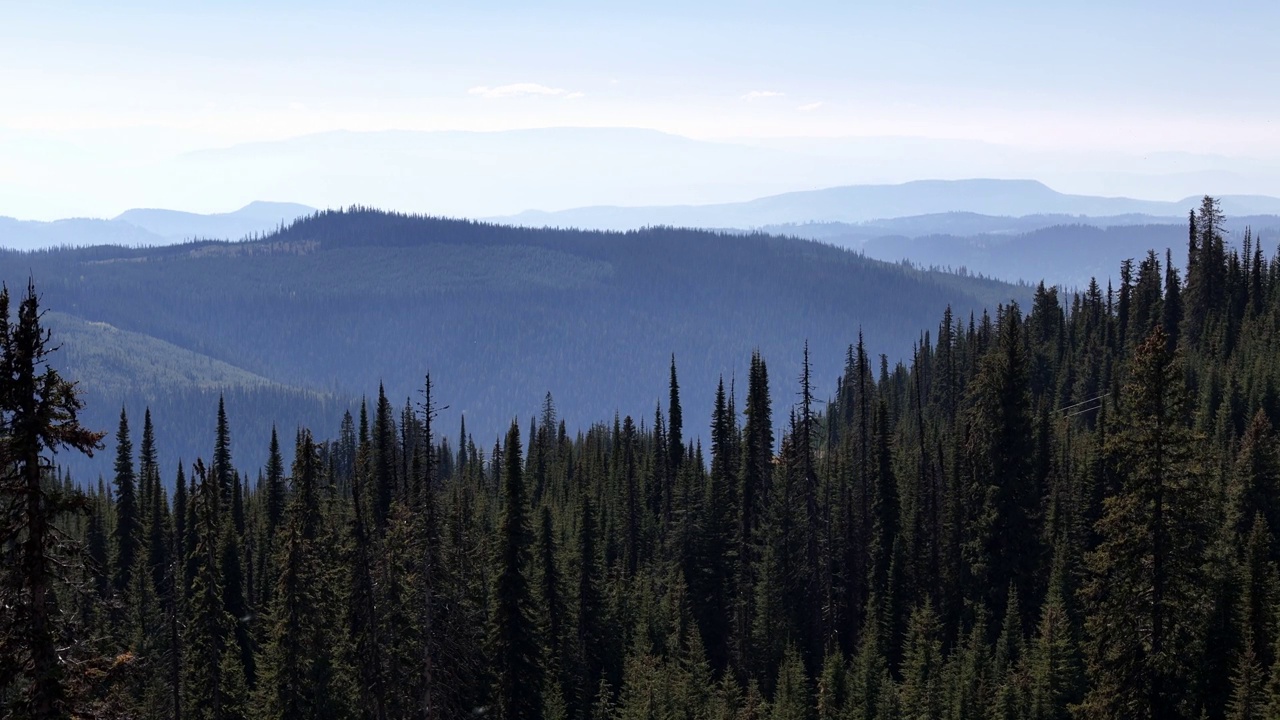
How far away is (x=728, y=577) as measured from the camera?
81188 mm

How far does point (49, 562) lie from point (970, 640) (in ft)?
156

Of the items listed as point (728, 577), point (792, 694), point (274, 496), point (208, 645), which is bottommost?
point (792, 694)

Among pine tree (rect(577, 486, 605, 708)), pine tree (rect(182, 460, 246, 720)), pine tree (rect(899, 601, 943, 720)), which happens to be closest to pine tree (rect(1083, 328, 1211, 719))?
pine tree (rect(899, 601, 943, 720))

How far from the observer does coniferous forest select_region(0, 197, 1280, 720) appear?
125ft

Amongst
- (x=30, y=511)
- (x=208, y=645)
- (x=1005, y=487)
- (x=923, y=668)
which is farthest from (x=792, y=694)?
(x=30, y=511)

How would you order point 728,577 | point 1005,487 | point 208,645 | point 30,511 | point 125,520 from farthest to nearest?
point 125,520 < point 728,577 < point 1005,487 < point 208,645 < point 30,511

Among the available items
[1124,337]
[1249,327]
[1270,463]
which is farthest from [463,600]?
[1124,337]

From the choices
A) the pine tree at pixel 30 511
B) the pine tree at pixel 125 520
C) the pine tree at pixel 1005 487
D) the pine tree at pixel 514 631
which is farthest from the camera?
the pine tree at pixel 125 520

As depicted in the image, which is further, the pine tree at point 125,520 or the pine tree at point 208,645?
the pine tree at point 125,520

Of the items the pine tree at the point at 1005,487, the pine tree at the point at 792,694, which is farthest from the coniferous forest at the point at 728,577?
the pine tree at the point at 792,694

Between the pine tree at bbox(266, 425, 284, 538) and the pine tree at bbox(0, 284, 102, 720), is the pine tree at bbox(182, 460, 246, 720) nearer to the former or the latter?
the pine tree at bbox(0, 284, 102, 720)

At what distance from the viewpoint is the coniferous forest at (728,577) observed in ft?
125

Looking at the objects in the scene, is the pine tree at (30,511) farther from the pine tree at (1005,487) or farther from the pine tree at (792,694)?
the pine tree at (1005,487)

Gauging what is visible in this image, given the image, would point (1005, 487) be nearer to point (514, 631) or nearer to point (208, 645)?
point (514, 631)
